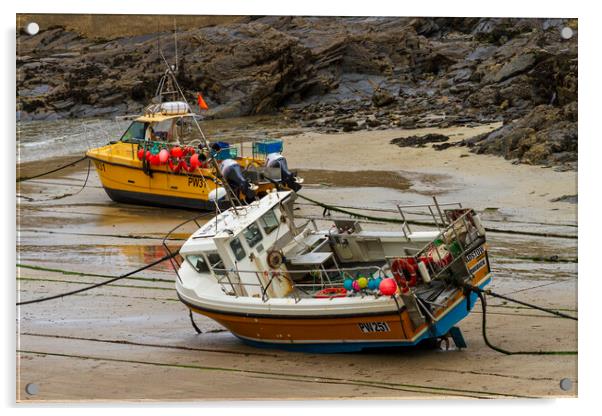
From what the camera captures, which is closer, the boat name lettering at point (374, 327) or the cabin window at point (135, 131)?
the boat name lettering at point (374, 327)

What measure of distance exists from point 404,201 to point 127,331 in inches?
170

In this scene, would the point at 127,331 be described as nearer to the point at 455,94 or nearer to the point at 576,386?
the point at 576,386

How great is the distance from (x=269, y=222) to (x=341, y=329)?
1.47 m

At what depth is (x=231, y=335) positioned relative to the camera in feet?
43.9

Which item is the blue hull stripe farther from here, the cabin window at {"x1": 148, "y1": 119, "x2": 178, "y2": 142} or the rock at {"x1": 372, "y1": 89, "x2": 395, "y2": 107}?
the rock at {"x1": 372, "y1": 89, "x2": 395, "y2": 107}

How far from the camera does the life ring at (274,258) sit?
12.8 m

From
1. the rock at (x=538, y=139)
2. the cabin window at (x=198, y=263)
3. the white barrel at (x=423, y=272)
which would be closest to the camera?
the white barrel at (x=423, y=272)

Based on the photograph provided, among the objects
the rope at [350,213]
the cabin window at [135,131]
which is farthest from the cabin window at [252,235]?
the cabin window at [135,131]

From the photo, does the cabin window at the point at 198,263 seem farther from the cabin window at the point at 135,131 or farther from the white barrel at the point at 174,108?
the cabin window at the point at 135,131

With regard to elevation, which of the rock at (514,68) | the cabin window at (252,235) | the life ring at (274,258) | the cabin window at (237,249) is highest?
the rock at (514,68)

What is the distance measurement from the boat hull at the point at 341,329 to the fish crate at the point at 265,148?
201 inches

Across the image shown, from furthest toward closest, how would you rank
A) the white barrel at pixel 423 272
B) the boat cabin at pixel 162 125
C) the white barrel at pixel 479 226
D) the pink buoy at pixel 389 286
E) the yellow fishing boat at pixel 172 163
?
the boat cabin at pixel 162 125 < the yellow fishing boat at pixel 172 163 < the white barrel at pixel 479 226 < the white barrel at pixel 423 272 < the pink buoy at pixel 389 286

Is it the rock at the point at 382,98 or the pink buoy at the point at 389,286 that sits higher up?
the rock at the point at 382,98

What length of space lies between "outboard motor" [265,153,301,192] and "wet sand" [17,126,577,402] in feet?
1.62
